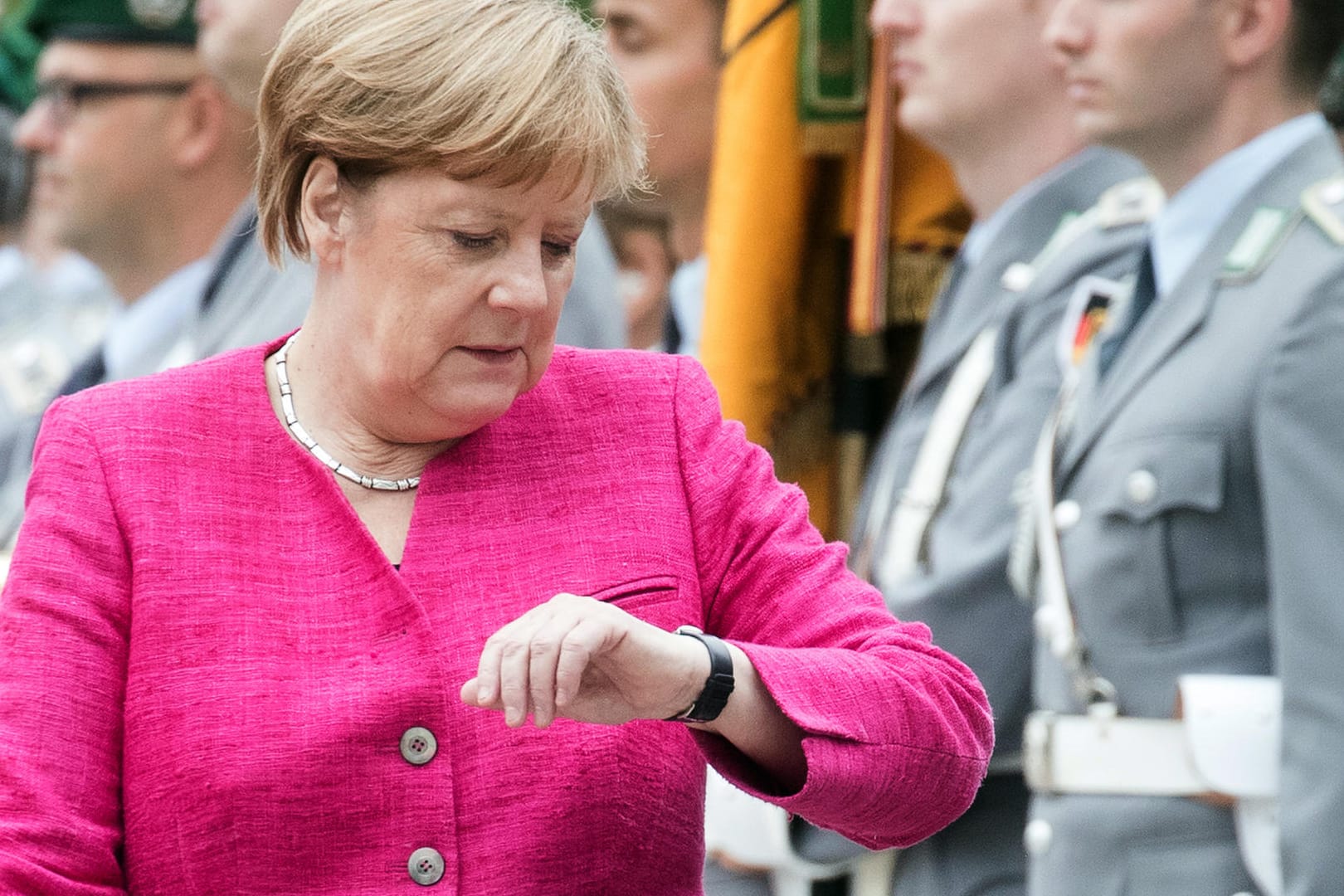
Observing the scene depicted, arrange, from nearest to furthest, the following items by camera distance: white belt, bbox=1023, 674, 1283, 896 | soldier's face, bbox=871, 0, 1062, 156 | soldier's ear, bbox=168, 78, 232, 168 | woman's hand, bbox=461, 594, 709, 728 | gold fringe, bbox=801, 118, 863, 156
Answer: woman's hand, bbox=461, 594, 709, 728 → white belt, bbox=1023, 674, 1283, 896 → soldier's face, bbox=871, 0, 1062, 156 → gold fringe, bbox=801, 118, 863, 156 → soldier's ear, bbox=168, 78, 232, 168

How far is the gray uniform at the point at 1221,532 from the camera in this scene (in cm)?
332

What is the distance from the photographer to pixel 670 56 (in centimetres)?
543

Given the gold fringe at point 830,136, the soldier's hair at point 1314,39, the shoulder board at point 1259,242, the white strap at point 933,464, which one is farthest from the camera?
the gold fringe at point 830,136

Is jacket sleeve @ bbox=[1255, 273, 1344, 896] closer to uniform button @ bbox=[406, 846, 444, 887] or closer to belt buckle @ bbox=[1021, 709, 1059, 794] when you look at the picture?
belt buckle @ bbox=[1021, 709, 1059, 794]

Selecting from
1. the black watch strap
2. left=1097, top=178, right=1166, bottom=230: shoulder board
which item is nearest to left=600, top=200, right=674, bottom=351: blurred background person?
left=1097, top=178, right=1166, bottom=230: shoulder board

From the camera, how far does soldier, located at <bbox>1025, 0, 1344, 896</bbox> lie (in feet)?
11.0

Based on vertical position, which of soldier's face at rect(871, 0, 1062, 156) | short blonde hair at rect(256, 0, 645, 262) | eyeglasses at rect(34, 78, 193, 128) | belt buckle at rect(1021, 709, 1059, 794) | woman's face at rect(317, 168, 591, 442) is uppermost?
short blonde hair at rect(256, 0, 645, 262)

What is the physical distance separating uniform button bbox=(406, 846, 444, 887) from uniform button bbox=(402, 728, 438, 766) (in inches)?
3.3

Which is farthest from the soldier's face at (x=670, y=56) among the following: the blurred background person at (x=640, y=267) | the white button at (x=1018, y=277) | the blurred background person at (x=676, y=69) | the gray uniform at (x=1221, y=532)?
the gray uniform at (x=1221, y=532)

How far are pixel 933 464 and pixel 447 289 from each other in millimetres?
2216

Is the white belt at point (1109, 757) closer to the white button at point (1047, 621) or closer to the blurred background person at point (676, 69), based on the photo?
the white button at point (1047, 621)

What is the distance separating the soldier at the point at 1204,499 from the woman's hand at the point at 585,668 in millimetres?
1585

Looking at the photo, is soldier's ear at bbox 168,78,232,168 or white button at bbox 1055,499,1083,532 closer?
white button at bbox 1055,499,1083,532

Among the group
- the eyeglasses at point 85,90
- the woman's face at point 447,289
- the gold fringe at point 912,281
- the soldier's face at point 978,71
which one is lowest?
the eyeglasses at point 85,90
